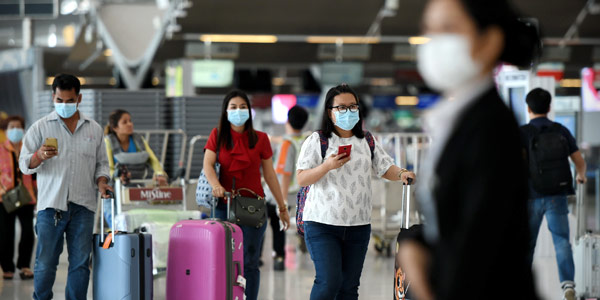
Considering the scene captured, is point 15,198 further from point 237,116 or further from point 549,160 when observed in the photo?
point 549,160

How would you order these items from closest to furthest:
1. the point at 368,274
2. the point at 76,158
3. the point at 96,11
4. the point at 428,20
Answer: the point at 428,20 < the point at 76,158 < the point at 368,274 < the point at 96,11

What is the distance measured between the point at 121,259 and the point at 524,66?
3.98m

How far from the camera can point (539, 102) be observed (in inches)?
278

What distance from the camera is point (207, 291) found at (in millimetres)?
5742

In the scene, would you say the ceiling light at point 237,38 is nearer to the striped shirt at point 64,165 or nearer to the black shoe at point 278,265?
the black shoe at point 278,265

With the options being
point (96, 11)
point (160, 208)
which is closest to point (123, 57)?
point (96, 11)

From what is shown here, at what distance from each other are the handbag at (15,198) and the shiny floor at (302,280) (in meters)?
0.73

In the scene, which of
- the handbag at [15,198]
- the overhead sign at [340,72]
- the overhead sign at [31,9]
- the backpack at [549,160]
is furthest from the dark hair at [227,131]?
the overhead sign at [340,72]

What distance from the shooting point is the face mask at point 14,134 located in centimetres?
948

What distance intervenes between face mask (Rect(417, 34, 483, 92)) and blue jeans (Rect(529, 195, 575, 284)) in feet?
16.2

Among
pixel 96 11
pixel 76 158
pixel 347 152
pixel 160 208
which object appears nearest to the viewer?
pixel 347 152

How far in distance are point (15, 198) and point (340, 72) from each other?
15.3m

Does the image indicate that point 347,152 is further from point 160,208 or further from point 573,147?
point 160,208

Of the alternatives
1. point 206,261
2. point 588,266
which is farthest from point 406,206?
point 588,266
